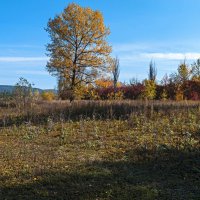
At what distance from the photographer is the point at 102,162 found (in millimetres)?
7520

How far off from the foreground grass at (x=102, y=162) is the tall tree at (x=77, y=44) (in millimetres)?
15957

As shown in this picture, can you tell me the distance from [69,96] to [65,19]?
19.3ft

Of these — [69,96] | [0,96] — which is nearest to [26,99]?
[0,96]

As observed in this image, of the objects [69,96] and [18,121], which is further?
[69,96]

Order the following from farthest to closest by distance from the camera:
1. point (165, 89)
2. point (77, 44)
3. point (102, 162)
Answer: point (165, 89) → point (77, 44) → point (102, 162)

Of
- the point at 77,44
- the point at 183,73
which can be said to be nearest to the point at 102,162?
the point at 77,44

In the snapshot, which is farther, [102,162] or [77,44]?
[77,44]

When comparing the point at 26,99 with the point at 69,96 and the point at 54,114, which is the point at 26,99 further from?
the point at 69,96

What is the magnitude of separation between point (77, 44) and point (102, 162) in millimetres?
21624

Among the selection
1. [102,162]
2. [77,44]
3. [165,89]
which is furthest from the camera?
[165,89]

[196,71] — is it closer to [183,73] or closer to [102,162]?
[183,73]

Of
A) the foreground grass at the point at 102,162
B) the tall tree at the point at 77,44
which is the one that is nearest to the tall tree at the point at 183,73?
the tall tree at the point at 77,44

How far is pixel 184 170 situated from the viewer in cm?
681

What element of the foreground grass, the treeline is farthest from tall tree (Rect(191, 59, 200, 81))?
the foreground grass
